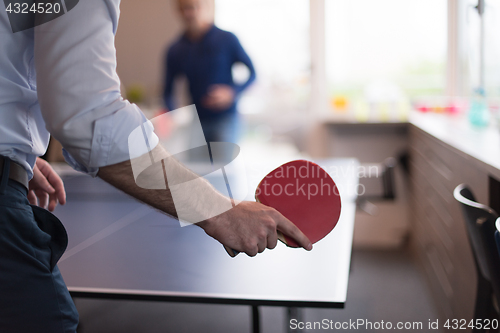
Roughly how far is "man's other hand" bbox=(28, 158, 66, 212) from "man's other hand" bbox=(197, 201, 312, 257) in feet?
1.72

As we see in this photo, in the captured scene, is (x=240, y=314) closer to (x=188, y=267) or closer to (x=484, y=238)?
(x=188, y=267)

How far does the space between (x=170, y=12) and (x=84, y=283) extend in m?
3.48

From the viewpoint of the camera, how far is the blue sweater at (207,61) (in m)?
3.18

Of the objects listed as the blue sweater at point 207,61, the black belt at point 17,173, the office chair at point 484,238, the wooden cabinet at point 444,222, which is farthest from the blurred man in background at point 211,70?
the black belt at point 17,173

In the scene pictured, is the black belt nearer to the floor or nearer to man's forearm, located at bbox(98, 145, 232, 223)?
man's forearm, located at bbox(98, 145, 232, 223)

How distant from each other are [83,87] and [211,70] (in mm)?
2689

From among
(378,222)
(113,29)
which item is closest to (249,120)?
(378,222)

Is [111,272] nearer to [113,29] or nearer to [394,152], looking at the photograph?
[113,29]

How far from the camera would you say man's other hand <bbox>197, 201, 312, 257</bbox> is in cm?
64

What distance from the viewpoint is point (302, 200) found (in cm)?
70

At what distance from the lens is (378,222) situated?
3596 mm

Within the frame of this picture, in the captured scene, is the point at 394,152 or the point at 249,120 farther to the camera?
the point at 249,120

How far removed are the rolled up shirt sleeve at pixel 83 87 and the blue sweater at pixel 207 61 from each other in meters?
2.57

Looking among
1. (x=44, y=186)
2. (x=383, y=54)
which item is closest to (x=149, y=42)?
(x=383, y=54)
